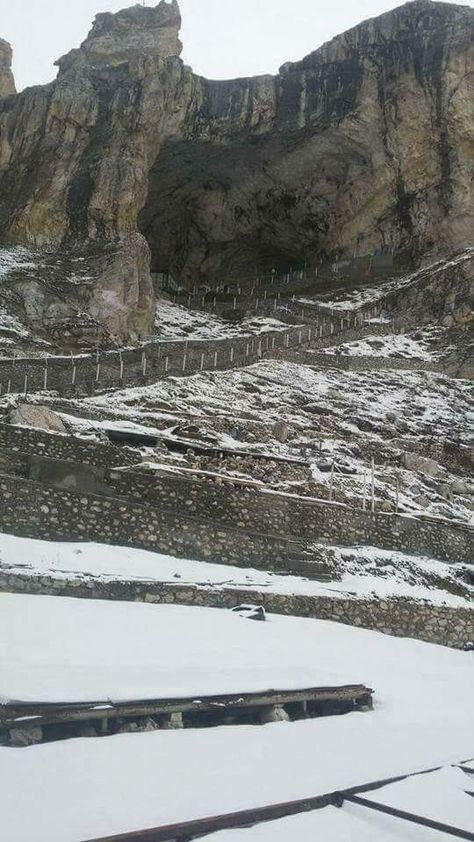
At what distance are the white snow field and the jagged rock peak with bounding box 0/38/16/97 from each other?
65730 millimetres

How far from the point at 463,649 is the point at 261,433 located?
11463mm

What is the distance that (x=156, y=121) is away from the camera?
140 feet

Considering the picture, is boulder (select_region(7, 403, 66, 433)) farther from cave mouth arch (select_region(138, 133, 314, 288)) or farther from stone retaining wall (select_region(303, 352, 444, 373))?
cave mouth arch (select_region(138, 133, 314, 288))

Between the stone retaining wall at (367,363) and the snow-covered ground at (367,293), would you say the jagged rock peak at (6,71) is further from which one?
the stone retaining wall at (367,363)

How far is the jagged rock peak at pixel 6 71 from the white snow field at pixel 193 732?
65730mm

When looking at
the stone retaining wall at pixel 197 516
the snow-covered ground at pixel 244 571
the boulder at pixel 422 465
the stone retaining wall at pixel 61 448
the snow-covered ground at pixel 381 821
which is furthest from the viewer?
the boulder at pixel 422 465

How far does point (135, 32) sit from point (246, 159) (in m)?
23.8

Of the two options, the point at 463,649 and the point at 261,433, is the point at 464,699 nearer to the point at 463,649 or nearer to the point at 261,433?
the point at 463,649

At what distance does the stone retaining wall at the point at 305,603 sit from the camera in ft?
32.5

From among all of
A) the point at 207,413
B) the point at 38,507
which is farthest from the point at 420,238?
the point at 38,507

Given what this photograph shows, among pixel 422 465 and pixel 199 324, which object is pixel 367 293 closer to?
pixel 199 324

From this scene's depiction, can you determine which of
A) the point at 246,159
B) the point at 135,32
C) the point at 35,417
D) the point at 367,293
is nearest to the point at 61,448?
the point at 35,417

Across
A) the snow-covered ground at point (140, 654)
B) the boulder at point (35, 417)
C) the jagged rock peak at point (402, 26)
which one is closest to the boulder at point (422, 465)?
the boulder at point (35, 417)

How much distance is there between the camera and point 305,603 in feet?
41.4
